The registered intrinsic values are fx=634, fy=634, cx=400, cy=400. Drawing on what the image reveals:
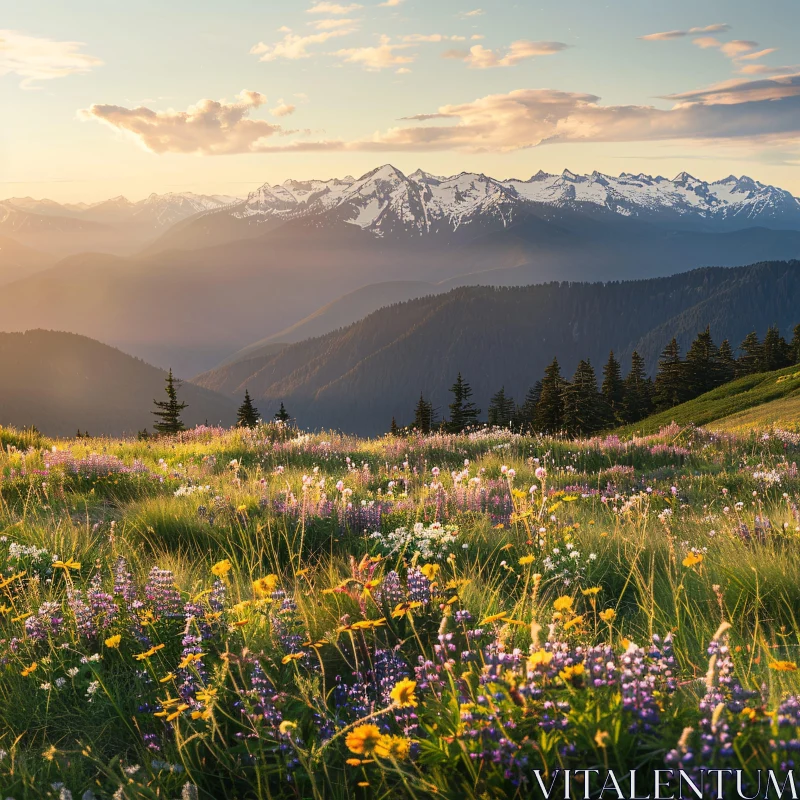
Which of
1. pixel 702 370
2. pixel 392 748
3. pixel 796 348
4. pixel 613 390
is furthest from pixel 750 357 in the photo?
pixel 392 748

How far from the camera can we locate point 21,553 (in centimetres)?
523

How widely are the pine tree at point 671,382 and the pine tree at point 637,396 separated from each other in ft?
5.42

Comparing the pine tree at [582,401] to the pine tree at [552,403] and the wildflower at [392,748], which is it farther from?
the wildflower at [392,748]

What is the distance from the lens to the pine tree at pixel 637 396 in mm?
96569

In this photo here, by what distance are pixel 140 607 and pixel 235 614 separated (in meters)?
0.60

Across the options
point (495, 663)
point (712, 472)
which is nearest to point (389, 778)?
point (495, 663)

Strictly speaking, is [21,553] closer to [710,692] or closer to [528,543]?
[528,543]

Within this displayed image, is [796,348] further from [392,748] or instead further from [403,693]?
[392,748]

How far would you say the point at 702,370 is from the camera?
98.8m

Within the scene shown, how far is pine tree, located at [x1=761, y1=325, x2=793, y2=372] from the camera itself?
94.9 m

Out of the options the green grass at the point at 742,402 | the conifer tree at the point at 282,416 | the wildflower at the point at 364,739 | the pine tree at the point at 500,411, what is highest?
the wildflower at the point at 364,739

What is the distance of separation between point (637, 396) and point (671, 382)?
6200 millimetres

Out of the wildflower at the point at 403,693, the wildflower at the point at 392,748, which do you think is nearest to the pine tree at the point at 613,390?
the wildflower at the point at 403,693

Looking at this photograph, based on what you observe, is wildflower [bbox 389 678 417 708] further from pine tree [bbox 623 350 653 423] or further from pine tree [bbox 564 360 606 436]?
pine tree [bbox 623 350 653 423]
